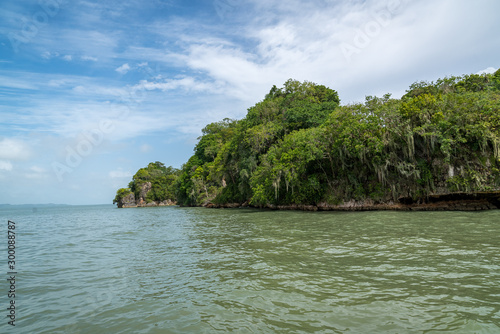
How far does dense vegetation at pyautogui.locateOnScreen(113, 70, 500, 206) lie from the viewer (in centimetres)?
2125

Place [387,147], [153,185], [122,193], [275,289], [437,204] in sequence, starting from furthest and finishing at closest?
[122,193] → [153,185] → [387,147] → [437,204] → [275,289]

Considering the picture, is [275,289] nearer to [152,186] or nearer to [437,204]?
[437,204]

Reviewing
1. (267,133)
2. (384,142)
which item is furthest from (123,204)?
Answer: (384,142)

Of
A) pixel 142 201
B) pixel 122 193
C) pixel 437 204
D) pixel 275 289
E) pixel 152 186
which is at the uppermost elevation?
pixel 152 186

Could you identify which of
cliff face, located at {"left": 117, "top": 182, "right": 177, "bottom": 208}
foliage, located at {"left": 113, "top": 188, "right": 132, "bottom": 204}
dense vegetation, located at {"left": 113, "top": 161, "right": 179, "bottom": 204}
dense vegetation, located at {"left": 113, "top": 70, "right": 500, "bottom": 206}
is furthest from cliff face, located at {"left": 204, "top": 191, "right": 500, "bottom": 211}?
foliage, located at {"left": 113, "top": 188, "right": 132, "bottom": 204}

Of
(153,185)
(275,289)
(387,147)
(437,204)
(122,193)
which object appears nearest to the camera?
(275,289)

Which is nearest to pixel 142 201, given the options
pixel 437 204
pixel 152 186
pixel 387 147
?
pixel 152 186

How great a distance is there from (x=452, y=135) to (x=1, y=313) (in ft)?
89.5

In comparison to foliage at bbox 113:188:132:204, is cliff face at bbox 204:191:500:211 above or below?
below

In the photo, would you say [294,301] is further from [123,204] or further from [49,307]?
[123,204]

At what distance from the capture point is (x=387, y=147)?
24.8 m

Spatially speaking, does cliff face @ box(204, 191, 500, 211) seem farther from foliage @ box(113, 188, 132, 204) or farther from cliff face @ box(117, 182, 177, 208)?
foliage @ box(113, 188, 132, 204)

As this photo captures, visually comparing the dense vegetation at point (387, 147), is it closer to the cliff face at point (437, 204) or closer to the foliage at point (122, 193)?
the cliff face at point (437, 204)

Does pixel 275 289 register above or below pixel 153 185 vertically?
below
